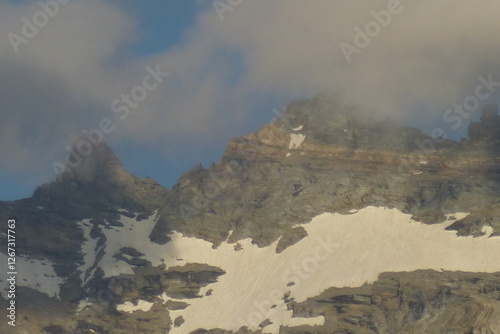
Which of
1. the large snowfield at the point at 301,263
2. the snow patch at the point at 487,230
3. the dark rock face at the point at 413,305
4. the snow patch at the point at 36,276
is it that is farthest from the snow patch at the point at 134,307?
the snow patch at the point at 487,230

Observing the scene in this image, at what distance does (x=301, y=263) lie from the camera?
634ft

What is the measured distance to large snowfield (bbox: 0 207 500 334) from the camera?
184 meters

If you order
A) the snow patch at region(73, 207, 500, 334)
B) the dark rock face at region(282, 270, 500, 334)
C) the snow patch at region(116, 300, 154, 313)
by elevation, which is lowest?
the dark rock face at region(282, 270, 500, 334)

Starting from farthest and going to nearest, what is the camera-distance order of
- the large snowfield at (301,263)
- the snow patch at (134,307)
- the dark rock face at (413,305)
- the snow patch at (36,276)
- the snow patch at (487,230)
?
1. the snow patch at (487,230)
2. the snow patch at (36,276)
3. the snow patch at (134,307)
4. the large snowfield at (301,263)
5. the dark rock face at (413,305)

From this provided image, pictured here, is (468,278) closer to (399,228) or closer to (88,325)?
(399,228)

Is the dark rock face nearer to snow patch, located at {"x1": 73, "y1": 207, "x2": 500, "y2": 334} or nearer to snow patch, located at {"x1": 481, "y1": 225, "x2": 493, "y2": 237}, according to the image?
snow patch, located at {"x1": 73, "y1": 207, "x2": 500, "y2": 334}

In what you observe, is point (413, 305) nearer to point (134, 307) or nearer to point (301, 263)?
point (301, 263)

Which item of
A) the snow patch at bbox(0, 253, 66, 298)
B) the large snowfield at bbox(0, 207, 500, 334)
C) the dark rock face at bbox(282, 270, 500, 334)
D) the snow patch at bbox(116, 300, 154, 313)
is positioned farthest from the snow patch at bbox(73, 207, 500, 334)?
the snow patch at bbox(0, 253, 66, 298)

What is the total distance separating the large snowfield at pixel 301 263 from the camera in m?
184

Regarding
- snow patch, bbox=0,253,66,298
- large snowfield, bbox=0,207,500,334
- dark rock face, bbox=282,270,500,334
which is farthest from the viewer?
snow patch, bbox=0,253,66,298

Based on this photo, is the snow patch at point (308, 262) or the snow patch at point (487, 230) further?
the snow patch at point (487, 230)

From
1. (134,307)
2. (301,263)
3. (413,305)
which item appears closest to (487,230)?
(413,305)

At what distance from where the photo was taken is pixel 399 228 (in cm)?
19700

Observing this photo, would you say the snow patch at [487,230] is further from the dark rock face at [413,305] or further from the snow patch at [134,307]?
the snow patch at [134,307]
